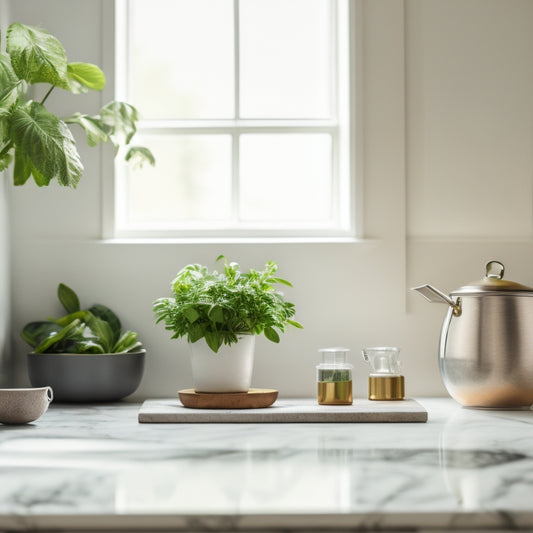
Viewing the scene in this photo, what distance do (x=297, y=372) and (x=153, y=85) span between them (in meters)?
0.90

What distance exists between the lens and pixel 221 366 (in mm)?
1712

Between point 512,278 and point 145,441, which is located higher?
point 512,278

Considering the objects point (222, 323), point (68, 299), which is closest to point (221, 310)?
point (222, 323)

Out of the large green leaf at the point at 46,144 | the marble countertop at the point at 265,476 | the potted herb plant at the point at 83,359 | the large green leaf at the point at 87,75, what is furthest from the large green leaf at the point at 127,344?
the large green leaf at the point at 87,75

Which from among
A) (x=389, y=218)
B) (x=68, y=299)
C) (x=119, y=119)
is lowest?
(x=68, y=299)

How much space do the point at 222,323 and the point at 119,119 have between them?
622mm

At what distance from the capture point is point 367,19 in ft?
6.79

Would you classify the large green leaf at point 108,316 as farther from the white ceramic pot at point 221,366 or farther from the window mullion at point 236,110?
the window mullion at point 236,110

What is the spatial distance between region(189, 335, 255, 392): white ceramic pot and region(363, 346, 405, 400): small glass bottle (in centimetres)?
30

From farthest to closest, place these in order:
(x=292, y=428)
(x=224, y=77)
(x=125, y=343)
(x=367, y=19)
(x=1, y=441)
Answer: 1. (x=224, y=77)
2. (x=367, y=19)
3. (x=125, y=343)
4. (x=292, y=428)
5. (x=1, y=441)

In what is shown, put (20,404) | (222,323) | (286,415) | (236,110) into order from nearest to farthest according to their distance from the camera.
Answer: (20,404)
(286,415)
(222,323)
(236,110)

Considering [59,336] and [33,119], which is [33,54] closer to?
[33,119]

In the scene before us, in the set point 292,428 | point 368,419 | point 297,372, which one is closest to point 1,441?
point 292,428

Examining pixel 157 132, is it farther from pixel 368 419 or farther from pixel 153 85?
pixel 368 419
